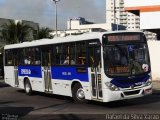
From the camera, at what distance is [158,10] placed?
32.6 m

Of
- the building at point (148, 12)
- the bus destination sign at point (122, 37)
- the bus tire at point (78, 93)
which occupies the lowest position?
the bus tire at point (78, 93)

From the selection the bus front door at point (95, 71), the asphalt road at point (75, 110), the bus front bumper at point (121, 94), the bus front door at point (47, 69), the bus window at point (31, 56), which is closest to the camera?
the asphalt road at point (75, 110)

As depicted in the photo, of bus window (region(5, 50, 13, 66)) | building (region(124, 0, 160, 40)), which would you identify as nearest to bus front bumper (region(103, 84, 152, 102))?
bus window (region(5, 50, 13, 66))

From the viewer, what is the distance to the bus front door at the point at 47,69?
20047mm

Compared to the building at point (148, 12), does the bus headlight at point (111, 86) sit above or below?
below

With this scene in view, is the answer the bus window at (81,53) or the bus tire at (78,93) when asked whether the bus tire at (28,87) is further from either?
the bus window at (81,53)

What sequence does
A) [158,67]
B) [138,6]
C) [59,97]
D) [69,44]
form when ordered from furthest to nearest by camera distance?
[138,6] < [158,67] < [59,97] < [69,44]

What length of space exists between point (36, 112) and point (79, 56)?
3198 mm

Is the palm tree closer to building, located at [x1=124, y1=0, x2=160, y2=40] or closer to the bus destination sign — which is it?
building, located at [x1=124, y1=0, x2=160, y2=40]

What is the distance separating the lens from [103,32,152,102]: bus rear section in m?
15.7

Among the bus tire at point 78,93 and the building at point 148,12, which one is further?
the building at point 148,12

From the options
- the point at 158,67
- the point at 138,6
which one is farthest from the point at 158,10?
the point at 158,67

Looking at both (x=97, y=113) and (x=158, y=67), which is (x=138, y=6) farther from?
(x=97, y=113)

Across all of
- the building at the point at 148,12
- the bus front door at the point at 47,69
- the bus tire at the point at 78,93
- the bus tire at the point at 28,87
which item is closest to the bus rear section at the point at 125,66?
the bus tire at the point at 78,93
